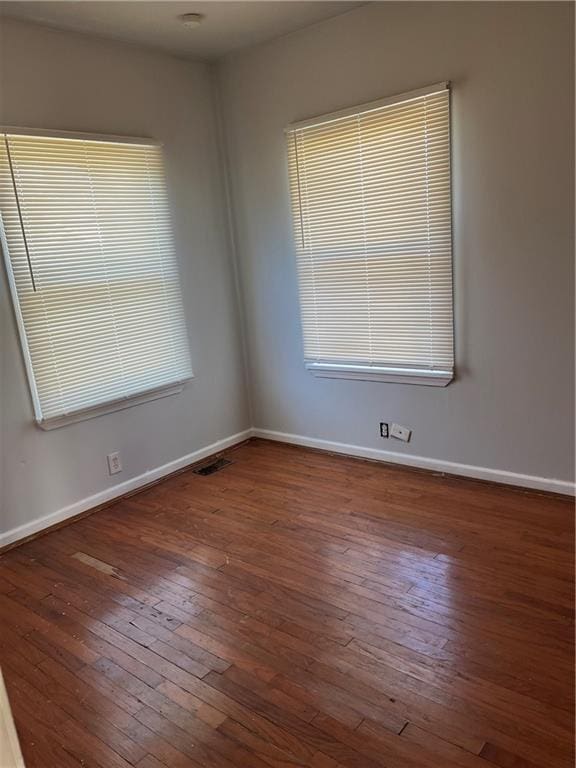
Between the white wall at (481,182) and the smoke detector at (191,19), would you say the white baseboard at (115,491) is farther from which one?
the smoke detector at (191,19)

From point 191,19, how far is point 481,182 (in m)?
1.73

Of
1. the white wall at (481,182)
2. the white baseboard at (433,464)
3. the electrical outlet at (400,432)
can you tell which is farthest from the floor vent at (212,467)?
the electrical outlet at (400,432)

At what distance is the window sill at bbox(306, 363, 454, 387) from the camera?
3.22 metres

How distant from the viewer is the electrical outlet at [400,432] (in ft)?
11.4

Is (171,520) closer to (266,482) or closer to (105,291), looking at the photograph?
(266,482)

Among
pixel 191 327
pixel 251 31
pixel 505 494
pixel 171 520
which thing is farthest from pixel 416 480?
pixel 251 31

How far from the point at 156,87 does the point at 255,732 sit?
3422 millimetres

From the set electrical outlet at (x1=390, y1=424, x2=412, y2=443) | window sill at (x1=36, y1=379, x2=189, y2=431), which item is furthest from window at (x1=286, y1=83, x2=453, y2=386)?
window sill at (x1=36, y1=379, x2=189, y2=431)

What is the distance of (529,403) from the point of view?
2953 mm

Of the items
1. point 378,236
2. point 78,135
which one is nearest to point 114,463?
point 78,135

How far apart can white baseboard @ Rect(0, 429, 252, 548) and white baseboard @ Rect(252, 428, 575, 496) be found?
13.5 inches

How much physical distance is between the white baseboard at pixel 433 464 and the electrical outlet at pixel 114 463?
1.17m

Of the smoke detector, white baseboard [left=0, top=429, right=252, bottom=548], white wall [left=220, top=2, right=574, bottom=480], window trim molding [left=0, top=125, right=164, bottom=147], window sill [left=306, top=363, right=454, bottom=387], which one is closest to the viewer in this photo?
white wall [left=220, top=2, right=574, bottom=480]

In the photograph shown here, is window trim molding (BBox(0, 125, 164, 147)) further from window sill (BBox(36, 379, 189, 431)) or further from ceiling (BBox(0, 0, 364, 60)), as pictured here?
window sill (BBox(36, 379, 189, 431))
